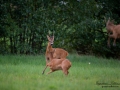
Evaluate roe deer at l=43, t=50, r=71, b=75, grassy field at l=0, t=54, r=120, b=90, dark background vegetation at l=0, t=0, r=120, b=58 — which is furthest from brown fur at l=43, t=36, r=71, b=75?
dark background vegetation at l=0, t=0, r=120, b=58

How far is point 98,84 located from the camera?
12.4 meters

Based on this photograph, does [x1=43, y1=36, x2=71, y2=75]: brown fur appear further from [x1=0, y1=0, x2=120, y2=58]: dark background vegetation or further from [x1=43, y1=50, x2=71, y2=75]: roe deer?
[x1=0, y1=0, x2=120, y2=58]: dark background vegetation

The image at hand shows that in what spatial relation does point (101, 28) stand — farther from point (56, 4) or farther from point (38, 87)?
point (38, 87)

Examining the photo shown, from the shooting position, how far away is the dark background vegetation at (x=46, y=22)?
844 inches

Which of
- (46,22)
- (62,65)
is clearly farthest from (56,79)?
(46,22)

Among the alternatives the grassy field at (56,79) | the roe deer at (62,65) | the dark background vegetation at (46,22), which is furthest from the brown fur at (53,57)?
the dark background vegetation at (46,22)

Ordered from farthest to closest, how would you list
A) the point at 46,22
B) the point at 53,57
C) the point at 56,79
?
the point at 46,22 < the point at 53,57 < the point at 56,79

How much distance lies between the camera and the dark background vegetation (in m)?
21.4

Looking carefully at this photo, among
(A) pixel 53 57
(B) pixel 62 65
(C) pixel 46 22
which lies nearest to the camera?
(B) pixel 62 65

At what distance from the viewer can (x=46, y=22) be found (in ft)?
70.8

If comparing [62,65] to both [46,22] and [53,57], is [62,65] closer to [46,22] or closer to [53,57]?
[53,57]

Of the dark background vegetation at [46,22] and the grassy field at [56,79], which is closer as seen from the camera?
the grassy field at [56,79]

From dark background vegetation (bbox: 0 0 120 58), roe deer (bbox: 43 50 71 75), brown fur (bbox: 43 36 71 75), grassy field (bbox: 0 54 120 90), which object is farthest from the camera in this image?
dark background vegetation (bbox: 0 0 120 58)

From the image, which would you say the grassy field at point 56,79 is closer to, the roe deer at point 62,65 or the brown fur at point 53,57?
the roe deer at point 62,65
